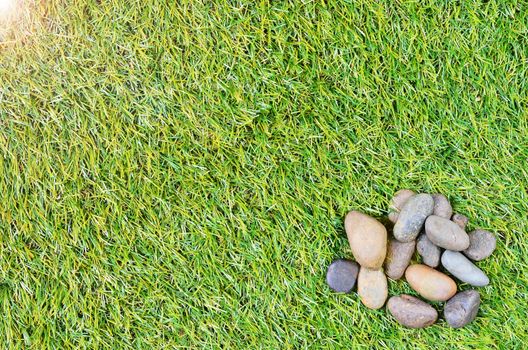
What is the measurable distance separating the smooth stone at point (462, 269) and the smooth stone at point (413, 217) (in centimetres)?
13

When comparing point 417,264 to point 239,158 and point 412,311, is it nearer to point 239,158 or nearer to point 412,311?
point 412,311

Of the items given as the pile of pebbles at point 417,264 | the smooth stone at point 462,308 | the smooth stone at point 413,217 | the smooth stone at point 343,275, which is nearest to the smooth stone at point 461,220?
the pile of pebbles at point 417,264

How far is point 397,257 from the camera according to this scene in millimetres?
1802

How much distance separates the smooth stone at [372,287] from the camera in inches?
70.7

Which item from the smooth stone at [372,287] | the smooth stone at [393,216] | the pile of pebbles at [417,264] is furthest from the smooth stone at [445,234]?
the smooth stone at [372,287]

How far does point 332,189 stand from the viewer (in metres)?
1.83

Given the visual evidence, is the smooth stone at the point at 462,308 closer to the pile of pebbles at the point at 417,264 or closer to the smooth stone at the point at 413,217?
the pile of pebbles at the point at 417,264

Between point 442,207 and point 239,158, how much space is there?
2.29ft

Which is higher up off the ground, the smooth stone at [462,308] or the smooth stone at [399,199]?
the smooth stone at [399,199]

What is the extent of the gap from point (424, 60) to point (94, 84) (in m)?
1.11

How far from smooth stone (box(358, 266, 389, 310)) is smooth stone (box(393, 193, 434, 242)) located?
0.14m

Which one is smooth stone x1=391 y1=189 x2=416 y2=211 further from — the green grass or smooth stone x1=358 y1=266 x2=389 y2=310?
smooth stone x1=358 y1=266 x2=389 y2=310

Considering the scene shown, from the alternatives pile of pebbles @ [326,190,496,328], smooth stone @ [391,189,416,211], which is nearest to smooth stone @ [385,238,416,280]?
pile of pebbles @ [326,190,496,328]

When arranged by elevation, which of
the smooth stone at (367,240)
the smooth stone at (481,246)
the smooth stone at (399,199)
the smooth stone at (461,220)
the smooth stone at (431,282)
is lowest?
the smooth stone at (431,282)
